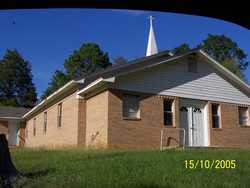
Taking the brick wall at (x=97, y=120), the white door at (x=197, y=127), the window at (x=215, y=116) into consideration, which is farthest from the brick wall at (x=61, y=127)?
the window at (x=215, y=116)

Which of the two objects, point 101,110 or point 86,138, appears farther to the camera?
point 86,138

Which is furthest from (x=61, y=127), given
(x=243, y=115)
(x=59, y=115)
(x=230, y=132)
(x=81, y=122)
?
(x=243, y=115)

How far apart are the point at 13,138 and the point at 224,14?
35.8m

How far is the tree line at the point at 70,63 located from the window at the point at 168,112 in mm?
37786

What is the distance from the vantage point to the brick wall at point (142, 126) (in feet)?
58.7

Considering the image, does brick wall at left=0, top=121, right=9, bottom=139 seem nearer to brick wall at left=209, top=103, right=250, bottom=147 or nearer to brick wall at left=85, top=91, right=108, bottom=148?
brick wall at left=85, top=91, right=108, bottom=148

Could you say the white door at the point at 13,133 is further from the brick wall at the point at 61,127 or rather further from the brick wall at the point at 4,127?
the brick wall at the point at 61,127

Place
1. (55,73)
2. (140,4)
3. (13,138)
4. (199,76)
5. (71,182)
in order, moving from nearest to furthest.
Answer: (140,4)
(71,182)
(199,76)
(13,138)
(55,73)

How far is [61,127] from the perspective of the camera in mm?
22344

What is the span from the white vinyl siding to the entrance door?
428 millimetres

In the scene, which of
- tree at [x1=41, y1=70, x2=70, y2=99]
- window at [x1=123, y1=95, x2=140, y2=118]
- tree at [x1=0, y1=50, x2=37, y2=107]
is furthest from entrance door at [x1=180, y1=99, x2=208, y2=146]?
tree at [x1=0, y1=50, x2=37, y2=107]

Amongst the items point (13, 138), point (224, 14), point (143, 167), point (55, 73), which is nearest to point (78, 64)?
point (55, 73)

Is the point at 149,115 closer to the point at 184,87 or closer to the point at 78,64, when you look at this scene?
the point at 184,87

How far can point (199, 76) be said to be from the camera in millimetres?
21266
